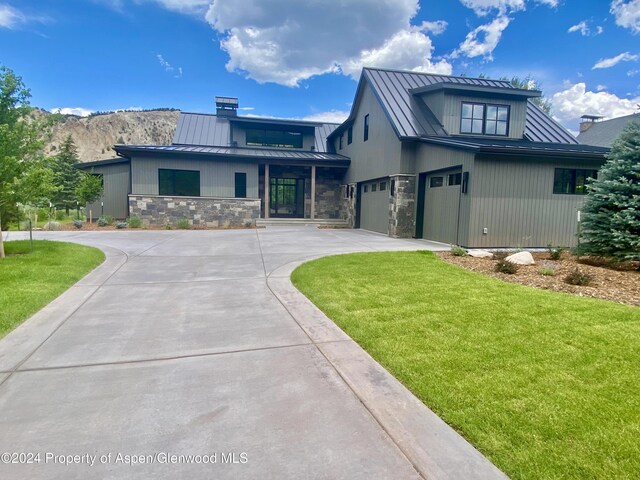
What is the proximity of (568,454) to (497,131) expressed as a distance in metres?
16.4

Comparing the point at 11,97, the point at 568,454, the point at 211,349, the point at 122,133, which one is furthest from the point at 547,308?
the point at 122,133

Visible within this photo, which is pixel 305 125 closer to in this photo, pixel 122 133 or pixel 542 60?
pixel 542 60

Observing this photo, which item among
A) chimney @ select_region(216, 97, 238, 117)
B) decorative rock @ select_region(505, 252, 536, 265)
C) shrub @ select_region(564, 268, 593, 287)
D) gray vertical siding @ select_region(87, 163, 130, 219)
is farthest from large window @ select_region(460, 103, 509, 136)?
gray vertical siding @ select_region(87, 163, 130, 219)

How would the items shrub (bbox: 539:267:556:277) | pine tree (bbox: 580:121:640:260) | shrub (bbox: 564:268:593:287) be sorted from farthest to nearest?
pine tree (bbox: 580:121:640:260)
shrub (bbox: 539:267:556:277)
shrub (bbox: 564:268:593:287)

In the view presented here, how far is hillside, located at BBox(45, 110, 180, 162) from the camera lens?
63.2 metres

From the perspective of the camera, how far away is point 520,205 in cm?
1191

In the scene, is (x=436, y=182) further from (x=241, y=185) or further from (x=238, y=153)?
(x=238, y=153)

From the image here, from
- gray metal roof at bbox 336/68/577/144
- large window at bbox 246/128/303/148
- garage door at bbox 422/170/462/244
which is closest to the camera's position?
garage door at bbox 422/170/462/244

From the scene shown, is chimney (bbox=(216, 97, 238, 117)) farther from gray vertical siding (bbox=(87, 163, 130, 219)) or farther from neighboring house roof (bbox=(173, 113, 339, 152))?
gray vertical siding (bbox=(87, 163, 130, 219))

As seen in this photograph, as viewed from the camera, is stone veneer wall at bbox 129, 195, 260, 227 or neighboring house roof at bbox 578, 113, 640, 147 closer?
stone veneer wall at bbox 129, 195, 260, 227

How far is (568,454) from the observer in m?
2.06

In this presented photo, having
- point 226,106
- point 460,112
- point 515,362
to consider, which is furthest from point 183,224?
point 515,362

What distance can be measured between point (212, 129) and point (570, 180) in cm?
2054

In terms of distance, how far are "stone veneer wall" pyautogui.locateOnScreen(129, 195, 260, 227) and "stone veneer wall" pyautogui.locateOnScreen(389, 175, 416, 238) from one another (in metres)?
Result: 8.64
